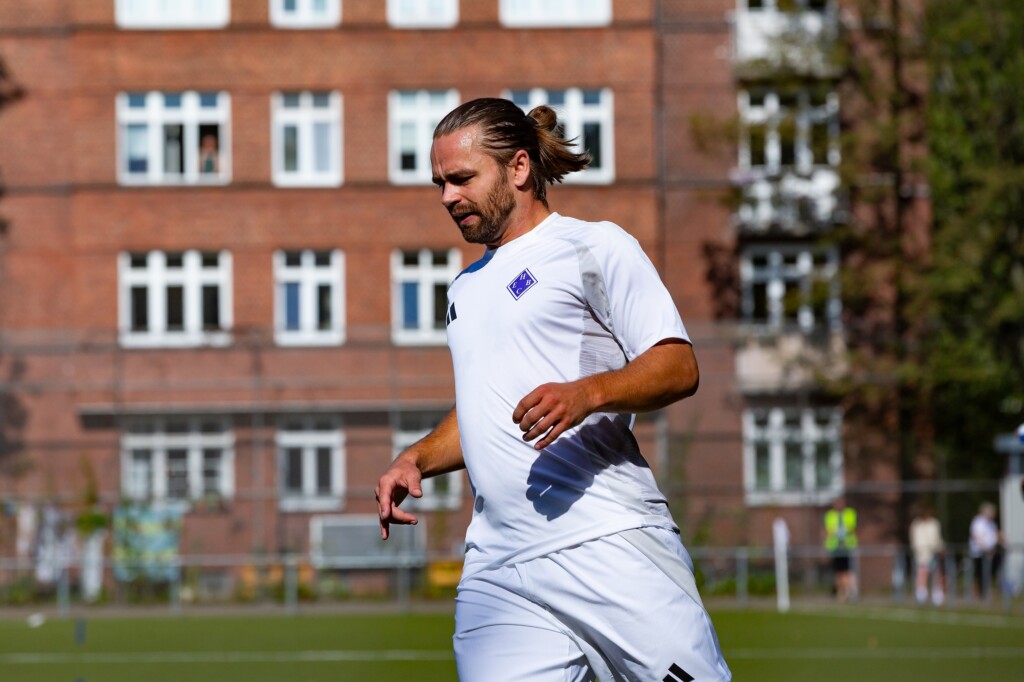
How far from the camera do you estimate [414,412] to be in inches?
1351

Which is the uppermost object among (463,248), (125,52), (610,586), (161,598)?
(125,52)

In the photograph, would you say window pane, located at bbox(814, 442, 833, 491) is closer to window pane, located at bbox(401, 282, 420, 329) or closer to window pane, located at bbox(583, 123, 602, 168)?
window pane, located at bbox(583, 123, 602, 168)

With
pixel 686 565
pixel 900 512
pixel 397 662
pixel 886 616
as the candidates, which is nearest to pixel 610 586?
pixel 686 565

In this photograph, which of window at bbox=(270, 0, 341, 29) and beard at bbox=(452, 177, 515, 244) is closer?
beard at bbox=(452, 177, 515, 244)

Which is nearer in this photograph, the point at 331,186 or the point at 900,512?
the point at 900,512

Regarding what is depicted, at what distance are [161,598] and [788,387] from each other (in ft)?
39.0

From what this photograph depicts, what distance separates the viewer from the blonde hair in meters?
4.68

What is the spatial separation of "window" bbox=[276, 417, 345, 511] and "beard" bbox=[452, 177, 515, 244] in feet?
91.9

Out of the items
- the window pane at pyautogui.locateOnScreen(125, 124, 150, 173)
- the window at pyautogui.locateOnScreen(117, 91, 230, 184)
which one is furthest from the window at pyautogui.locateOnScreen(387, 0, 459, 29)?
the window pane at pyautogui.locateOnScreen(125, 124, 150, 173)

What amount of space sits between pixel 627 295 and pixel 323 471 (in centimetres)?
2869

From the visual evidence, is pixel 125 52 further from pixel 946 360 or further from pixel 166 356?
pixel 946 360

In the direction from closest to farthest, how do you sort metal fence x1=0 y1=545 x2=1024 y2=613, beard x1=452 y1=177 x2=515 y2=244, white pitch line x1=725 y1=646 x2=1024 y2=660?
beard x1=452 y1=177 x2=515 y2=244 → white pitch line x1=725 y1=646 x2=1024 y2=660 → metal fence x1=0 y1=545 x2=1024 y2=613

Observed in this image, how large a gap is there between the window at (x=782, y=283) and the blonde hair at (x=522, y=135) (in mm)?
31879

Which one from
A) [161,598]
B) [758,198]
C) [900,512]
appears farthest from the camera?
[758,198]
